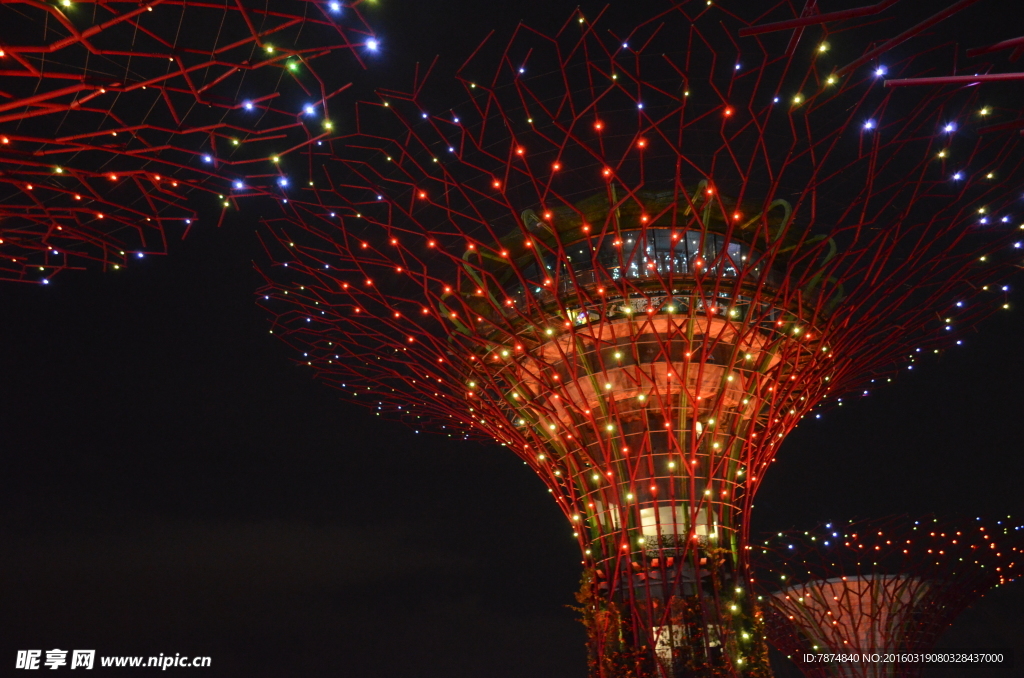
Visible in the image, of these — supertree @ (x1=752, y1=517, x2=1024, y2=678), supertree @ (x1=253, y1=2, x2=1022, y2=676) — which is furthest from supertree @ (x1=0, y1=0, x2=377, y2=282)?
supertree @ (x1=752, y1=517, x2=1024, y2=678)

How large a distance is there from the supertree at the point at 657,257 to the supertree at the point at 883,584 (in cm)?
1345

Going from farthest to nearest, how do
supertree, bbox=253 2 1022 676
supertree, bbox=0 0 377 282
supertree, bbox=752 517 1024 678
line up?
1. supertree, bbox=752 517 1024 678
2. supertree, bbox=253 2 1022 676
3. supertree, bbox=0 0 377 282

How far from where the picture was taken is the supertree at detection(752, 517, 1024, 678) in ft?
94.8

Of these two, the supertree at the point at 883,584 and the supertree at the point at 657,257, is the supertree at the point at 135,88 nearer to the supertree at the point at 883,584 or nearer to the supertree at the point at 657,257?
the supertree at the point at 657,257

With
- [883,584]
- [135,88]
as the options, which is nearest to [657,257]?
[135,88]

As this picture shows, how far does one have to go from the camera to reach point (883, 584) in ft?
102

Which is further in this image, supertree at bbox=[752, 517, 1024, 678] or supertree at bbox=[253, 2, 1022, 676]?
supertree at bbox=[752, 517, 1024, 678]

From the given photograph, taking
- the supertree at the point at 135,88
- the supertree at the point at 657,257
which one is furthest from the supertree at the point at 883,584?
the supertree at the point at 135,88

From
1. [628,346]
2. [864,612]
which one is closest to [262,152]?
[628,346]

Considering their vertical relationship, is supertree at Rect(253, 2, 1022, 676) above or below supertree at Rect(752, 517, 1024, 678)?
above

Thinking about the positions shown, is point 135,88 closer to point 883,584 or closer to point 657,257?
point 657,257

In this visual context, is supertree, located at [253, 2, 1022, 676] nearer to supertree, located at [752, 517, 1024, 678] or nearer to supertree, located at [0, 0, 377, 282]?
supertree, located at [0, 0, 377, 282]

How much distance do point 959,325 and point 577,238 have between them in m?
11.1

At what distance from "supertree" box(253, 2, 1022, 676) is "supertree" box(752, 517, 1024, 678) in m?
13.4
